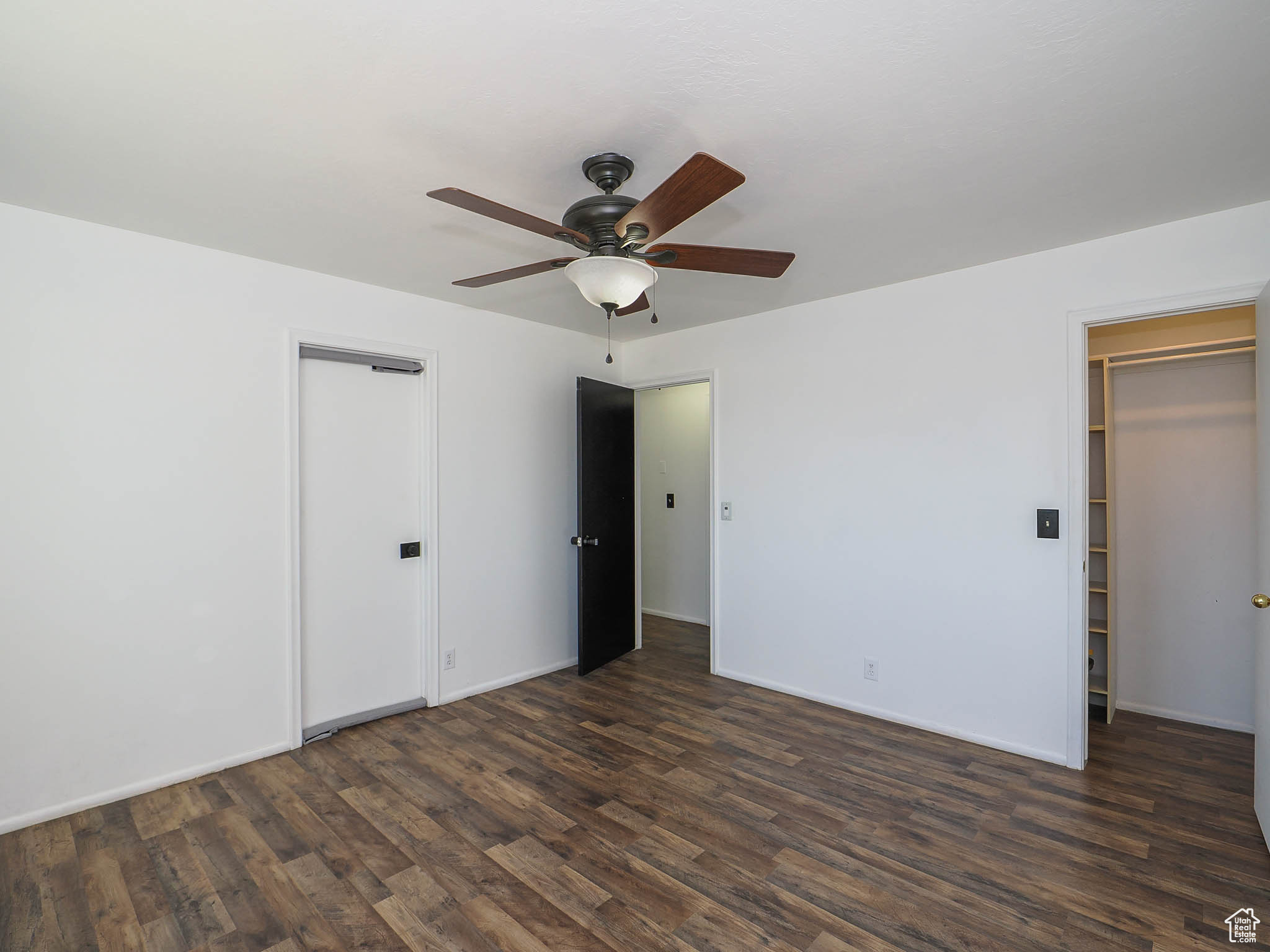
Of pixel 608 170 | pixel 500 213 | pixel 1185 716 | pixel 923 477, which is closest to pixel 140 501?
pixel 500 213

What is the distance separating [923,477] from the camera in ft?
10.8

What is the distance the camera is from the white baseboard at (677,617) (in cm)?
557

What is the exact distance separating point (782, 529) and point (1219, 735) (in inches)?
94.2

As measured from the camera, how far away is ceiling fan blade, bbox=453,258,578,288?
6.51 ft

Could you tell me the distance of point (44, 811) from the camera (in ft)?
8.00

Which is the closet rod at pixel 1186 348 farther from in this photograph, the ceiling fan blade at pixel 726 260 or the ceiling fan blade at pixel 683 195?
the ceiling fan blade at pixel 683 195

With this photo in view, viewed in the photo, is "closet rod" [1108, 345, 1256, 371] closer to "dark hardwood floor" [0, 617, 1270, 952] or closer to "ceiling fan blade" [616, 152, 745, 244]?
"dark hardwood floor" [0, 617, 1270, 952]

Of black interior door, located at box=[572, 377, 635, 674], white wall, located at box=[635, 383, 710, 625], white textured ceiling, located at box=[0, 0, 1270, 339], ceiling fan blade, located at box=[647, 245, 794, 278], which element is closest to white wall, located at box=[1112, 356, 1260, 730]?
white textured ceiling, located at box=[0, 0, 1270, 339]

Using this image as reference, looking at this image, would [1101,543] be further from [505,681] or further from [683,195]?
[505,681]

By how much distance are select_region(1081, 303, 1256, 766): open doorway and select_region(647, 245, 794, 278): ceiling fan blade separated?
7.16 feet

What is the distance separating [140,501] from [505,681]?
2.21m

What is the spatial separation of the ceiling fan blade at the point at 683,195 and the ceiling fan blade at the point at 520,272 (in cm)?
24

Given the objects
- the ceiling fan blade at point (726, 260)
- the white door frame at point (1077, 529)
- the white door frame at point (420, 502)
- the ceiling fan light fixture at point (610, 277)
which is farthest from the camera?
the white door frame at point (420, 502)

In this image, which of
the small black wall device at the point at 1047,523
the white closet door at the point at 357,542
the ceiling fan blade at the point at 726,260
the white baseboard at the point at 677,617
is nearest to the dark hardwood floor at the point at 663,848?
the white closet door at the point at 357,542
